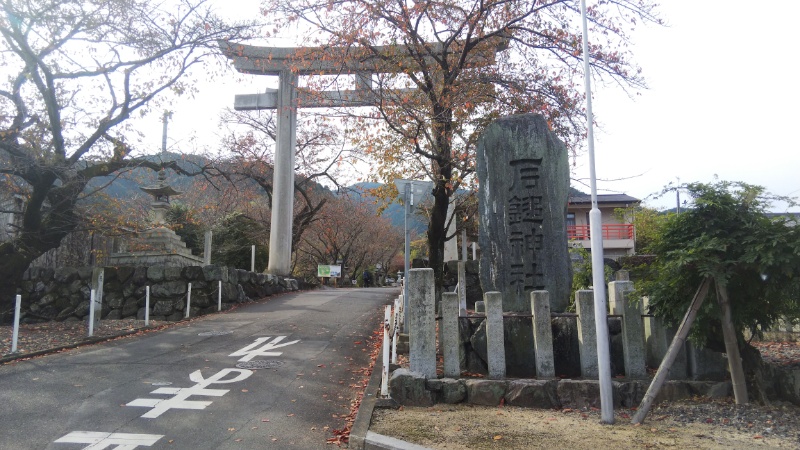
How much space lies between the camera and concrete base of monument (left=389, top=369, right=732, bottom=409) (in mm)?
6629

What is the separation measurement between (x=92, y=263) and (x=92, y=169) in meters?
5.78

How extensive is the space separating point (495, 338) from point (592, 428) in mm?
1713

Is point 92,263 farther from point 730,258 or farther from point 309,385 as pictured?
point 730,258

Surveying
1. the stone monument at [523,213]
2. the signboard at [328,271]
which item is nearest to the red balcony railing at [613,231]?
the signboard at [328,271]

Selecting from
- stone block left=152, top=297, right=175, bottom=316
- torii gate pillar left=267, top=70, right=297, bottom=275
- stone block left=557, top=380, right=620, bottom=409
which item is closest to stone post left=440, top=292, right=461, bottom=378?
stone block left=557, top=380, right=620, bottom=409

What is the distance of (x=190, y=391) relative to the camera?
7.36 meters

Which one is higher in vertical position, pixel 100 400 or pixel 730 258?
pixel 730 258

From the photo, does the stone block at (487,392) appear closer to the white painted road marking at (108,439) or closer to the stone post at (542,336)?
the stone post at (542,336)

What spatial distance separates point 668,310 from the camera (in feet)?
22.0

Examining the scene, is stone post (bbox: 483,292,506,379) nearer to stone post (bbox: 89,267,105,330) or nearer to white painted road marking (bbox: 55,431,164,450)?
white painted road marking (bbox: 55,431,164,450)

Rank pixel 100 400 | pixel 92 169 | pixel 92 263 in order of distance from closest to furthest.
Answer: pixel 100 400 < pixel 92 169 < pixel 92 263

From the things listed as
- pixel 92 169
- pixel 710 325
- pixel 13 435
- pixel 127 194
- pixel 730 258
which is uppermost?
pixel 127 194

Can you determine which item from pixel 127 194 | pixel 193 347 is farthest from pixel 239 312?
pixel 127 194

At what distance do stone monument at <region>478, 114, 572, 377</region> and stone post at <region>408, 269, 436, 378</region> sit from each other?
5.86 feet
